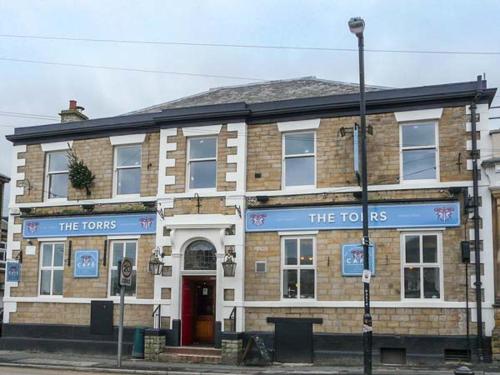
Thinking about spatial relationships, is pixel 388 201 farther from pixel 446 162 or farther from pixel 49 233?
pixel 49 233

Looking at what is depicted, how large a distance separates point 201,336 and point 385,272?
20.4ft

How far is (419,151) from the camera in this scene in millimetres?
18828

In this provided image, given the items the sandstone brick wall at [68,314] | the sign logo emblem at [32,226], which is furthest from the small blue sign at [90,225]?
the sandstone brick wall at [68,314]

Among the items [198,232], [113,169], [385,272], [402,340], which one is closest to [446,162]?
[385,272]

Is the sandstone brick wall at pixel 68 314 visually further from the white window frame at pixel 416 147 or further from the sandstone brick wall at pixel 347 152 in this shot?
the white window frame at pixel 416 147

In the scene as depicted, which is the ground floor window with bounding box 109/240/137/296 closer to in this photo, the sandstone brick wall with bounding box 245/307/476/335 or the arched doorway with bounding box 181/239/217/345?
the arched doorway with bounding box 181/239/217/345

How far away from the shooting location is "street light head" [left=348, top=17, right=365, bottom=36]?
587 inches

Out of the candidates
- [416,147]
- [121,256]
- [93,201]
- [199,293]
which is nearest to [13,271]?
[93,201]

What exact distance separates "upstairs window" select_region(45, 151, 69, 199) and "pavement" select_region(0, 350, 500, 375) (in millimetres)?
5822

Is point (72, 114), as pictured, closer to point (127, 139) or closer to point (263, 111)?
point (127, 139)

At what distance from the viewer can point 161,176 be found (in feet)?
68.3

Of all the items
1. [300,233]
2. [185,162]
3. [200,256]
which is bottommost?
[200,256]

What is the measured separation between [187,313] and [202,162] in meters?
4.77

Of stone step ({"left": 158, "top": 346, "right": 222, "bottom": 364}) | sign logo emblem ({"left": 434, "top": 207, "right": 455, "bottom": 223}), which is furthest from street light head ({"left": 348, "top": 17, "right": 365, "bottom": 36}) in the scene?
stone step ({"left": 158, "top": 346, "right": 222, "bottom": 364})
